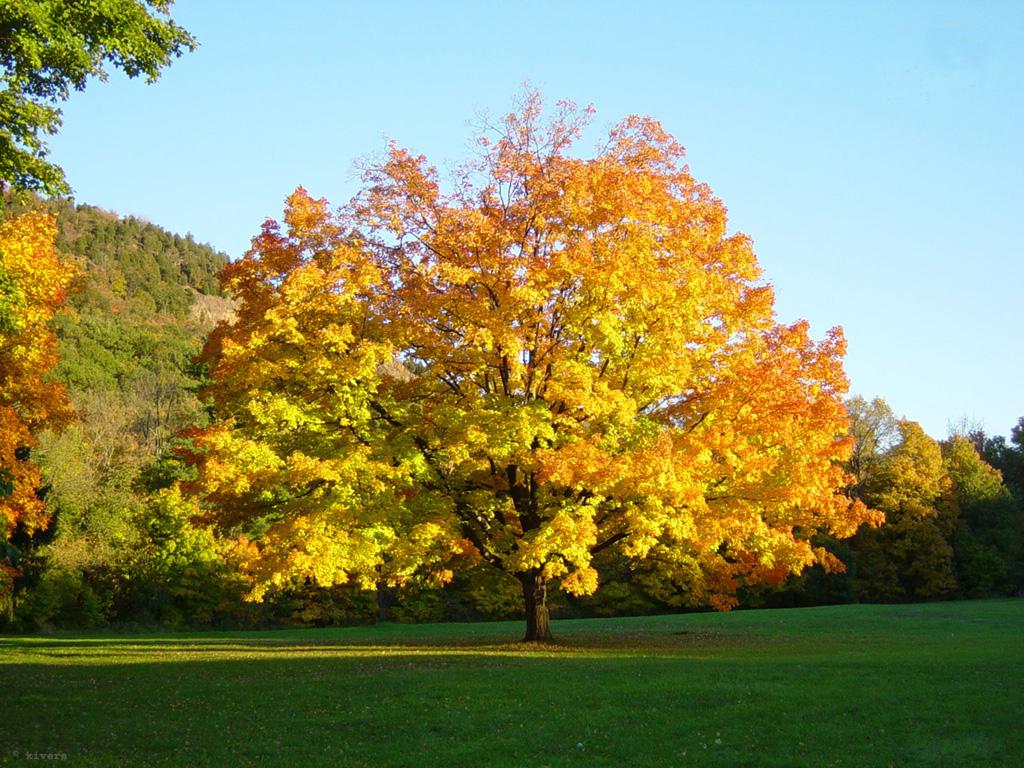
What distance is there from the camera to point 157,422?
255 feet

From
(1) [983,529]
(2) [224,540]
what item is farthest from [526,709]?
(1) [983,529]

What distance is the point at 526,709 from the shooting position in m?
12.8

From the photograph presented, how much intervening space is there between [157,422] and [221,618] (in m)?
33.2

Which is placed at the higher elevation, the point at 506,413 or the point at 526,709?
the point at 506,413

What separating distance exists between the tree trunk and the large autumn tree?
1987 millimetres

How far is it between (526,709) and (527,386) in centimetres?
962

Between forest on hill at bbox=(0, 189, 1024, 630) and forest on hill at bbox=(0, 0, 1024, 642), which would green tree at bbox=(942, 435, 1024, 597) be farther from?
forest on hill at bbox=(0, 0, 1024, 642)

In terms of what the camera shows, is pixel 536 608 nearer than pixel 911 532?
Yes

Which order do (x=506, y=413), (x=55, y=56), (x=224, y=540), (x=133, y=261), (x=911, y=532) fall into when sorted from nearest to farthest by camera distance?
(x=55, y=56)
(x=506, y=413)
(x=224, y=540)
(x=911, y=532)
(x=133, y=261)

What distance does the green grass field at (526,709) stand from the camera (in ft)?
33.3

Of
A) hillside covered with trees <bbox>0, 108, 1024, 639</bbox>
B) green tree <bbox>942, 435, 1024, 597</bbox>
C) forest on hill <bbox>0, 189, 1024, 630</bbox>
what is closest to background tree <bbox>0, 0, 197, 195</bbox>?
hillside covered with trees <bbox>0, 108, 1024, 639</bbox>

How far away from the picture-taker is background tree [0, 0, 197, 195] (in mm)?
11969

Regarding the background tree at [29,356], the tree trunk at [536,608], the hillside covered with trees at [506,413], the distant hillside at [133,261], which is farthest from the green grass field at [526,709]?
the distant hillside at [133,261]

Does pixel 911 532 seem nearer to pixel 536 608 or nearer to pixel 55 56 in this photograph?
pixel 536 608
